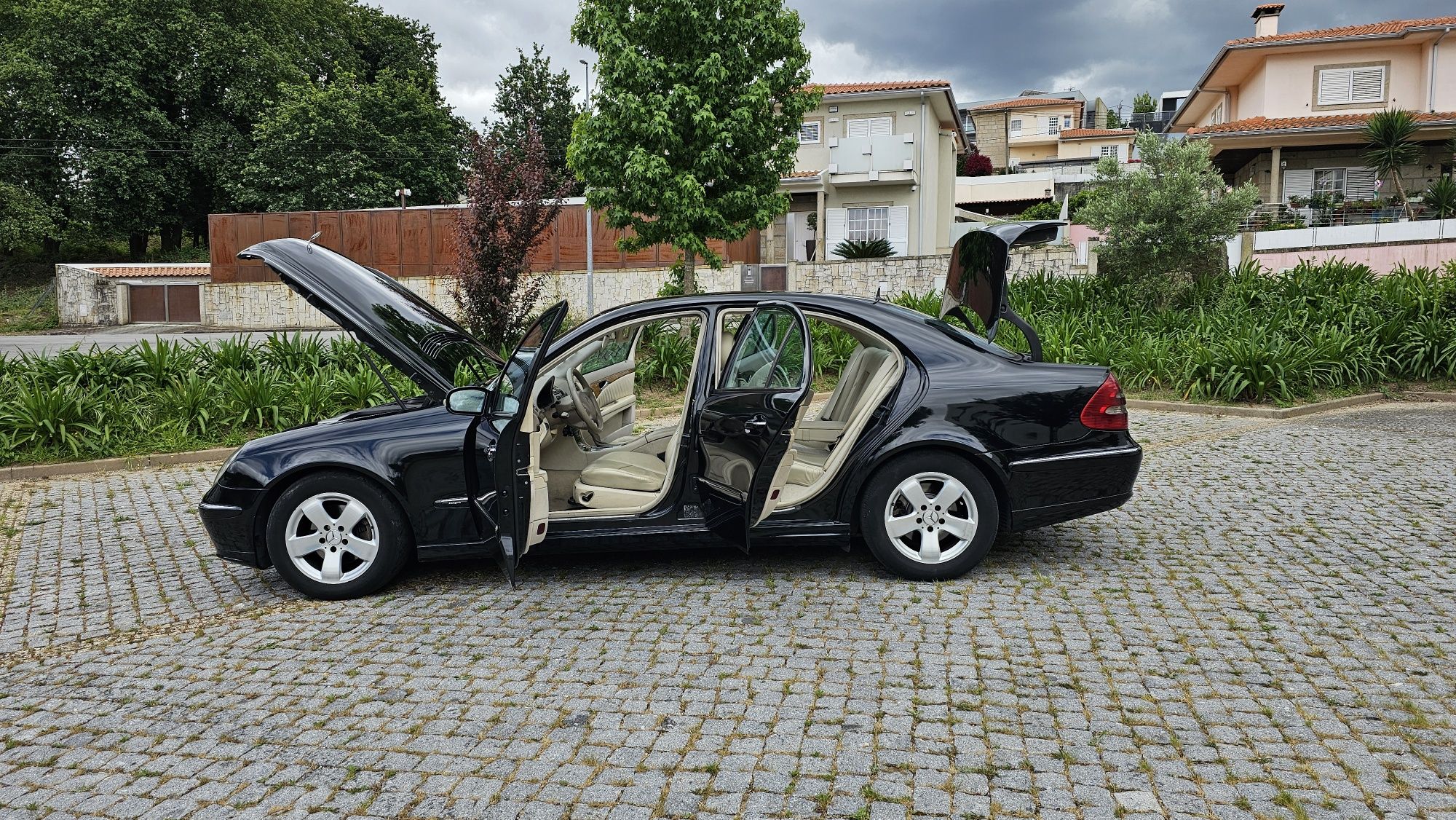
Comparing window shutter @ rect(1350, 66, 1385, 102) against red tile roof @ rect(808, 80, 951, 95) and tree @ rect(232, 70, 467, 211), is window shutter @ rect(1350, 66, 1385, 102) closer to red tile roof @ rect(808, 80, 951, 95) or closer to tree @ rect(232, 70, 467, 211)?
red tile roof @ rect(808, 80, 951, 95)

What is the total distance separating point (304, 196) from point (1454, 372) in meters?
39.1

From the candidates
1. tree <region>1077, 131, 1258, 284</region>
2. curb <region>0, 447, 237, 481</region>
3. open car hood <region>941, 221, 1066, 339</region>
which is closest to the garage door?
curb <region>0, 447, 237, 481</region>

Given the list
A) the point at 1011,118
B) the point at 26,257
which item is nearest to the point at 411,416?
the point at 26,257

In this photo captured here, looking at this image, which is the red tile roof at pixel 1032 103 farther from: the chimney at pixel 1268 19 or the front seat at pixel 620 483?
the front seat at pixel 620 483

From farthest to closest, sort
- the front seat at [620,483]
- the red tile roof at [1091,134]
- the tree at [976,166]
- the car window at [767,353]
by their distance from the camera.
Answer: the red tile roof at [1091,134], the tree at [976,166], the front seat at [620,483], the car window at [767,353]

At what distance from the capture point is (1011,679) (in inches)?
148

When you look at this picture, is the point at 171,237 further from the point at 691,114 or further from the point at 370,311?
the point at 370,311

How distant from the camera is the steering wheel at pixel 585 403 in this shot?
5586 millimetres

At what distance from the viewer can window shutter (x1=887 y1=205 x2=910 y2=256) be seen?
32031mm

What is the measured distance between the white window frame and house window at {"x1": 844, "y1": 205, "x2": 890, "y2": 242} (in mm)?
13133

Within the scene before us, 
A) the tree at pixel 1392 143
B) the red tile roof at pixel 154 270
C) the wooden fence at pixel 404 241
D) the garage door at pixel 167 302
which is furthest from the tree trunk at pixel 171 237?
the tree at pixel 1392 143

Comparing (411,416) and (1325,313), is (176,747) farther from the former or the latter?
(1325,313)

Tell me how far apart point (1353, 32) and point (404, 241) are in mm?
28967

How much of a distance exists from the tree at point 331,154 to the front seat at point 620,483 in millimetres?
36803
